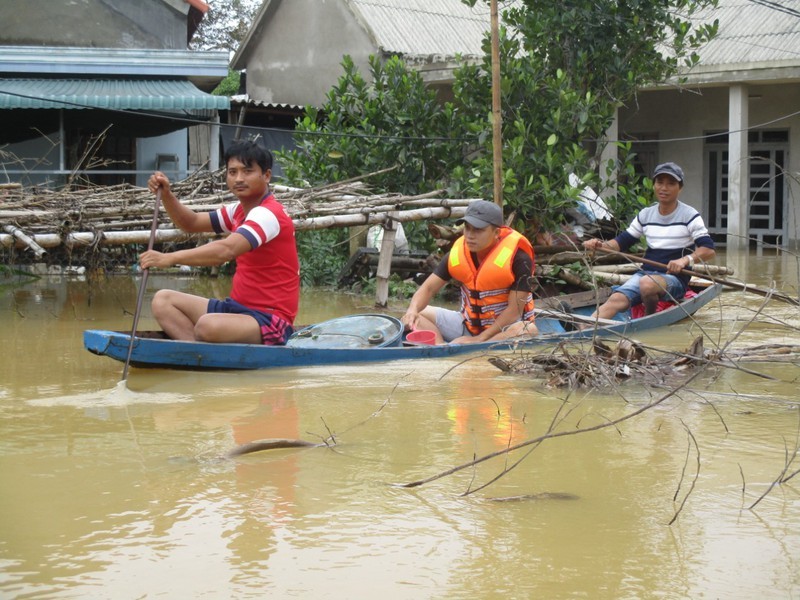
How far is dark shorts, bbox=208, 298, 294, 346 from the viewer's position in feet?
22.5

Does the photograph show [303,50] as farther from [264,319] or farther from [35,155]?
[264,319]

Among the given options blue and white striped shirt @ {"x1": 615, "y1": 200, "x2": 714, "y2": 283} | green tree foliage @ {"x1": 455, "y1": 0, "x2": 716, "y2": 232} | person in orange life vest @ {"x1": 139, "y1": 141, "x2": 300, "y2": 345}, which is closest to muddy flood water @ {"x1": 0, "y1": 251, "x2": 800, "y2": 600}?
person in orange life vest @ {"x1": 139, "y1": 141, "x2": 300, "y2": 345}

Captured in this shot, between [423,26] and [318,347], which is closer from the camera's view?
[318,347]

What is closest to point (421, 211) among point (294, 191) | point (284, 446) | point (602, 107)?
point (294, 191)

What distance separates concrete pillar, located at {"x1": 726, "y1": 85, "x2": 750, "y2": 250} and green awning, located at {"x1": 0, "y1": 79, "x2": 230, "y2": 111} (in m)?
8.60

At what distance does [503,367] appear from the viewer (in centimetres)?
691

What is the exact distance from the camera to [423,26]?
68.1ft

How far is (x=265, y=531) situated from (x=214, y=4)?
108ft

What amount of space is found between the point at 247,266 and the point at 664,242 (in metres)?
3.98

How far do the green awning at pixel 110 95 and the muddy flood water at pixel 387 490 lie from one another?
814cm

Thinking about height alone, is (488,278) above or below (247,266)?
below

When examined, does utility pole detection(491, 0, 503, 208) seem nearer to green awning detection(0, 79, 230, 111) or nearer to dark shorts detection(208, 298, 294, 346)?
dark shorts detection(208, 298, 294, 346)

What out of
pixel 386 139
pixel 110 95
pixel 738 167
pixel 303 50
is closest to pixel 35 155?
pixel 110 95

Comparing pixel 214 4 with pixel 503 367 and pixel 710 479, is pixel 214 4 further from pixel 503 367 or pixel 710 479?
pixel 710 479
